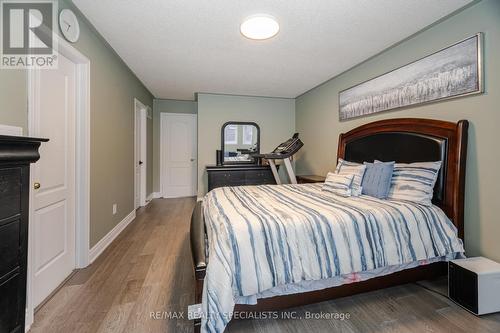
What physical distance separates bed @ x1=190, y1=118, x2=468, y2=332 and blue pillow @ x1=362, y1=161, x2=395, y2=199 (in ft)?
0.41

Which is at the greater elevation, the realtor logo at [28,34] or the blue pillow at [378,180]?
the realtor logo at [28,34]

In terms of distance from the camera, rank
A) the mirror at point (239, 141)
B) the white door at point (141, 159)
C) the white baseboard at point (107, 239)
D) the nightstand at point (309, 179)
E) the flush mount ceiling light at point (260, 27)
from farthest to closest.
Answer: the mirror at point (239, 141) < the white door at point (141, 159) < the nightstand at point (309, 179) < the white baseboard at point (107, 239) < the flush mount ceiling light at point (260, 27)

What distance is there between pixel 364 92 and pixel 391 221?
205 centimetres

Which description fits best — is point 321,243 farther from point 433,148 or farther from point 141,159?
point 141,159

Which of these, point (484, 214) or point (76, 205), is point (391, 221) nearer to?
point (484, 214)

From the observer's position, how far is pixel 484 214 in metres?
1.81

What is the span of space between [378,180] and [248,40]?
80.9 inches

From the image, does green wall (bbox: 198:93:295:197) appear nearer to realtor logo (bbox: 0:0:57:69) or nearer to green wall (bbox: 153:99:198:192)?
green wall (bbox: 153:99:198:192)

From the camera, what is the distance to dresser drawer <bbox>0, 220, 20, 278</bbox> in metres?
1.01

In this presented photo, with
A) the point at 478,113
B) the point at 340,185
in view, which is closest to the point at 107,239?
the point at 340,185

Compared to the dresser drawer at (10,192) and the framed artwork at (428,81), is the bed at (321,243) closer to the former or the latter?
the framed artwork at (428,81)

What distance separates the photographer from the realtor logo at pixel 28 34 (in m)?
1.32

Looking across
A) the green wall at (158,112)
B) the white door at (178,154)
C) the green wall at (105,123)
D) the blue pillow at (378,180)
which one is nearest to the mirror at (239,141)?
the white door at (178,154)

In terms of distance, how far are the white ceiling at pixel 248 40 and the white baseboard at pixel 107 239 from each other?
226 cm
